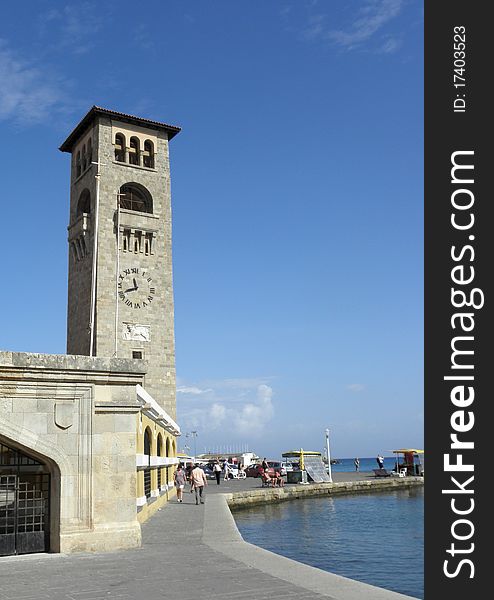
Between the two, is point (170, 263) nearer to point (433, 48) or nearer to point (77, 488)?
point (77, 488)

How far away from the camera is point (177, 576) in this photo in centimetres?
997

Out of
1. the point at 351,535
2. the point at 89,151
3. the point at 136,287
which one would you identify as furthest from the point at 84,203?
the point at 351,535

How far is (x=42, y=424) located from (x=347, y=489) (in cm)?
3057

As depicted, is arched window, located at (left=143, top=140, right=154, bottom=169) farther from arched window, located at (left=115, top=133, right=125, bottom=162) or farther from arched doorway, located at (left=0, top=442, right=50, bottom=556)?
arched doorway, located at (left=0, top=442, right=50, bottom=556)

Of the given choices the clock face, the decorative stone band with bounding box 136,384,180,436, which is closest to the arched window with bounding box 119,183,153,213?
the clock face

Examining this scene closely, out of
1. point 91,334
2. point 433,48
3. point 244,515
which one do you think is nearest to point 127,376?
point 433,48

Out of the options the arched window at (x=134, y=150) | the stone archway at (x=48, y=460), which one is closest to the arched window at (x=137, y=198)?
the arched window at (x=134, y=150)

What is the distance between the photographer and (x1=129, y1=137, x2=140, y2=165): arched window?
4355 cm

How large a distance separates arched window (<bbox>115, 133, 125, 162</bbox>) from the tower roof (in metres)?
1.07

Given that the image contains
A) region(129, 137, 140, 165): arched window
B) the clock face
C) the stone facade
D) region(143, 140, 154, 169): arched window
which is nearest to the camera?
the stone facade

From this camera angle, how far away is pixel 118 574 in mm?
10180

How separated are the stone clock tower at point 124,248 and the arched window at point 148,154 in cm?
6

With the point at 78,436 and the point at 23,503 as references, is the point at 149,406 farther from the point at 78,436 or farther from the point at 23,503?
the point at 23,503

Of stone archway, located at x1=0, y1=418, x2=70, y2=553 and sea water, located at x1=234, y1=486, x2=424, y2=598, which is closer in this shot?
stone archway, located at x1=0, y1=418, x2=70, y2=553
